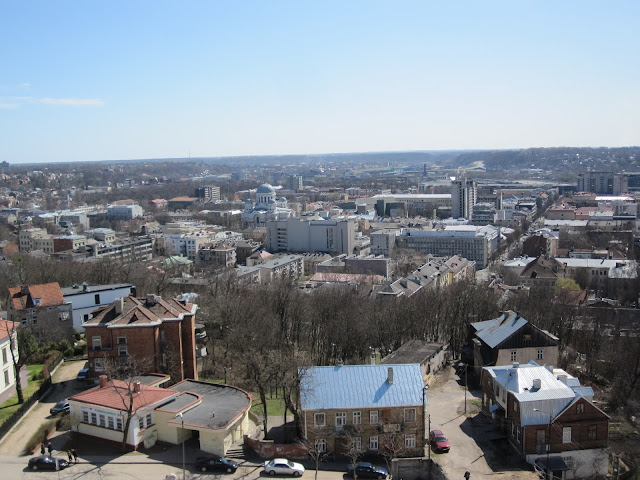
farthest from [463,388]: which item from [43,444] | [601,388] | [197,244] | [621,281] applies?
[197,244]

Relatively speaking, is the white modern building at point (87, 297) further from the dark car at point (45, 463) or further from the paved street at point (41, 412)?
the dark car at point (45, 463)

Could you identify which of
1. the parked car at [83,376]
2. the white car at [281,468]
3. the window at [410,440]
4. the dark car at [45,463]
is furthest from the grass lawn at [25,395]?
the window at [410,440]

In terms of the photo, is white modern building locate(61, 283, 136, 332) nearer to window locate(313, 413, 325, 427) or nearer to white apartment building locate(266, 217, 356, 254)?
window locate(313, 413, 325, 427)

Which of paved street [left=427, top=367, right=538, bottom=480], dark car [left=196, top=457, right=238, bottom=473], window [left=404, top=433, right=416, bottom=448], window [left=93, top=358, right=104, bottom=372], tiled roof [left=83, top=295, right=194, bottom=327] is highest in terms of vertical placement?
tiled roof [left=83, top=295, right=194, bottom=327]

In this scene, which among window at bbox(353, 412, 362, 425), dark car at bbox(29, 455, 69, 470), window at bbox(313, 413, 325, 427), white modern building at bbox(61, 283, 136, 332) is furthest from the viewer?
white modern building at bbox(61, 283, 136, 332)

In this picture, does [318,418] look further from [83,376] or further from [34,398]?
[83,376]

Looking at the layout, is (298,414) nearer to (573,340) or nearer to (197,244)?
(573,340)

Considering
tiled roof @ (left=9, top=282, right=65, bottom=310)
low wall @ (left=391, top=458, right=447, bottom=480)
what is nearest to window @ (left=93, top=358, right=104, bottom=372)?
tiled roof @ (left=9, top=282, right=65, bottom=310)
